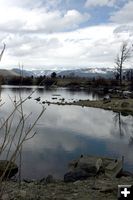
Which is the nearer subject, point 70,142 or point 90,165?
point 90,165

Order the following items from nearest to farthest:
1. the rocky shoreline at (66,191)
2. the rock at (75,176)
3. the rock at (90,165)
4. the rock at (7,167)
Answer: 1. the rock at (7,167)
2. the rocky shoreline at (66,191)
3. the rock at (75,176)
4. the rock at (90,165)

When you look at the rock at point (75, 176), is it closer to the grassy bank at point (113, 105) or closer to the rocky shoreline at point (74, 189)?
the rocky shoreline at point (74, 189)

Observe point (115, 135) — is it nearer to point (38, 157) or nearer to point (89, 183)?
point (38, 157)

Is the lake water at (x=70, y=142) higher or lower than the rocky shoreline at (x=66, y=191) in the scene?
lower

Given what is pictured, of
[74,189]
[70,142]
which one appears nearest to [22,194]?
[74,189]

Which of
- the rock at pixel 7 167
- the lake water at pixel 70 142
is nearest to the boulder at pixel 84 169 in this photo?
the lake water at pixel 70 142

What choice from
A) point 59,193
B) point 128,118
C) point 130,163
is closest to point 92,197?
point 59,193

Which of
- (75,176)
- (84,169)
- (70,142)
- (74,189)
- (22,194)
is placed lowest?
(70,142)

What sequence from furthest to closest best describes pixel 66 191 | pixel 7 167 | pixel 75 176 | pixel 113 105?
pixel 113 105
pixel 75 176
pixel 66 191
pixel 7 167

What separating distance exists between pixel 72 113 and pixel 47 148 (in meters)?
16.2

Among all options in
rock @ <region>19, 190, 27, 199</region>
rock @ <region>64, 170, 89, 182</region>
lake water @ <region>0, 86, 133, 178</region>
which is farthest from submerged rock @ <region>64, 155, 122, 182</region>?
rock @ <region>19, 190, 27, 199</region>

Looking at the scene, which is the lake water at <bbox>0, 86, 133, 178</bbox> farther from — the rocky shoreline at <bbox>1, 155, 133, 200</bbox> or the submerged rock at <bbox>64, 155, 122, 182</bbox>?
the rocky shoreline at <bbox>1, 155, 133, 200</bbox>

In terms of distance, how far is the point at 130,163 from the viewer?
581 inches

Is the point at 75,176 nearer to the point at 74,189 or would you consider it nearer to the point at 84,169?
the point at 84,169
